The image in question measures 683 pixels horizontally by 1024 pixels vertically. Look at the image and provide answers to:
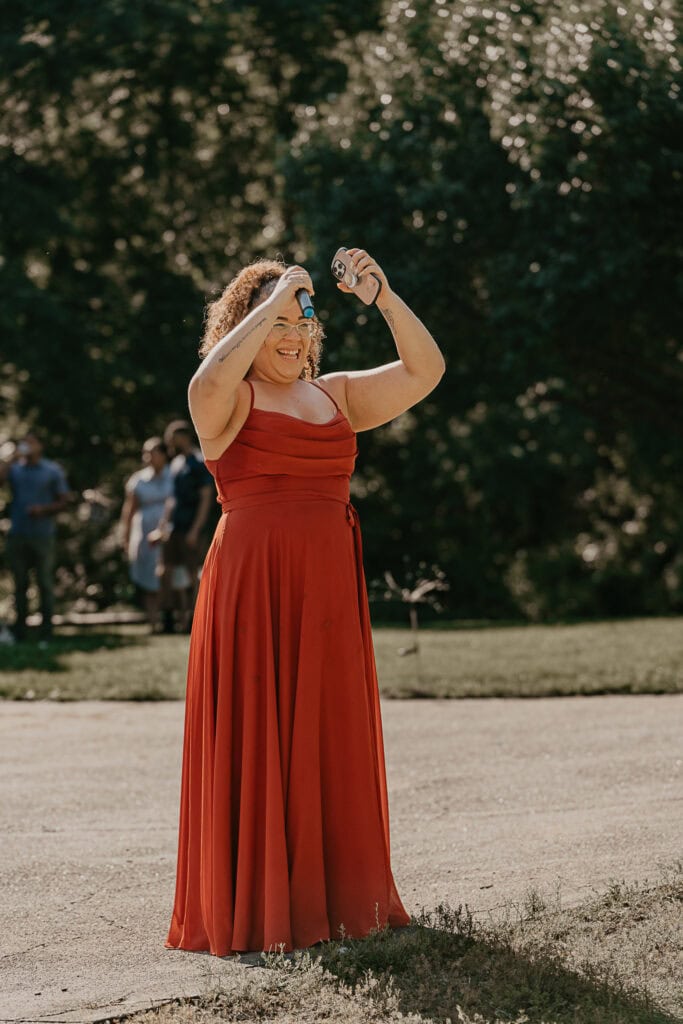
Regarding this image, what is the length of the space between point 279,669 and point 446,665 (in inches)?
306

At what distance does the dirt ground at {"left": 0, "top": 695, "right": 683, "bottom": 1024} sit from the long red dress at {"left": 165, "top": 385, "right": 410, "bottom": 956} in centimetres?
26

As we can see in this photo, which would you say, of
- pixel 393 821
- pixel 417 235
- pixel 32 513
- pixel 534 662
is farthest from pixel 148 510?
pixel 393 821

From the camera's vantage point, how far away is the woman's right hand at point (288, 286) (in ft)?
15.0

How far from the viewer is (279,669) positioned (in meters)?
4.68

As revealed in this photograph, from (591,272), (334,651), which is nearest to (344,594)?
(334,651)

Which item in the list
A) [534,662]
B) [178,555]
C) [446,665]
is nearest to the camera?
[446,665]

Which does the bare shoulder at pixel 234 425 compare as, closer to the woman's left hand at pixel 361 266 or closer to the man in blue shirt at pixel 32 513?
the woman's left hand at pixel 361 266

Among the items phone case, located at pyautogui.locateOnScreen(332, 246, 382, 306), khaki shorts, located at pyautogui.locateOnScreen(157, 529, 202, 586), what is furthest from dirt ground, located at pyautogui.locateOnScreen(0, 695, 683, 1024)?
khaki shorts, located at pyautogui.locateOnScreen(157, 529, 202, 586)

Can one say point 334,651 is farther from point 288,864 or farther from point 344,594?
point 288,864

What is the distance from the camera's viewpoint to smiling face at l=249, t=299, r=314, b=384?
477cm

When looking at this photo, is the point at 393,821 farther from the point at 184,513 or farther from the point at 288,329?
the point at 184,513

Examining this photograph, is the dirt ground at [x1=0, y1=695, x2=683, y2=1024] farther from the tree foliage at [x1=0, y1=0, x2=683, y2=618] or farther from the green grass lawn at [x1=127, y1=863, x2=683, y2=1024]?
the tree foliage at [x1=0, y1=0, x2=683, y2=618]

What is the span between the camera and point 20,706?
420 inches

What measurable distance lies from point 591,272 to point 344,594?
11.2m
